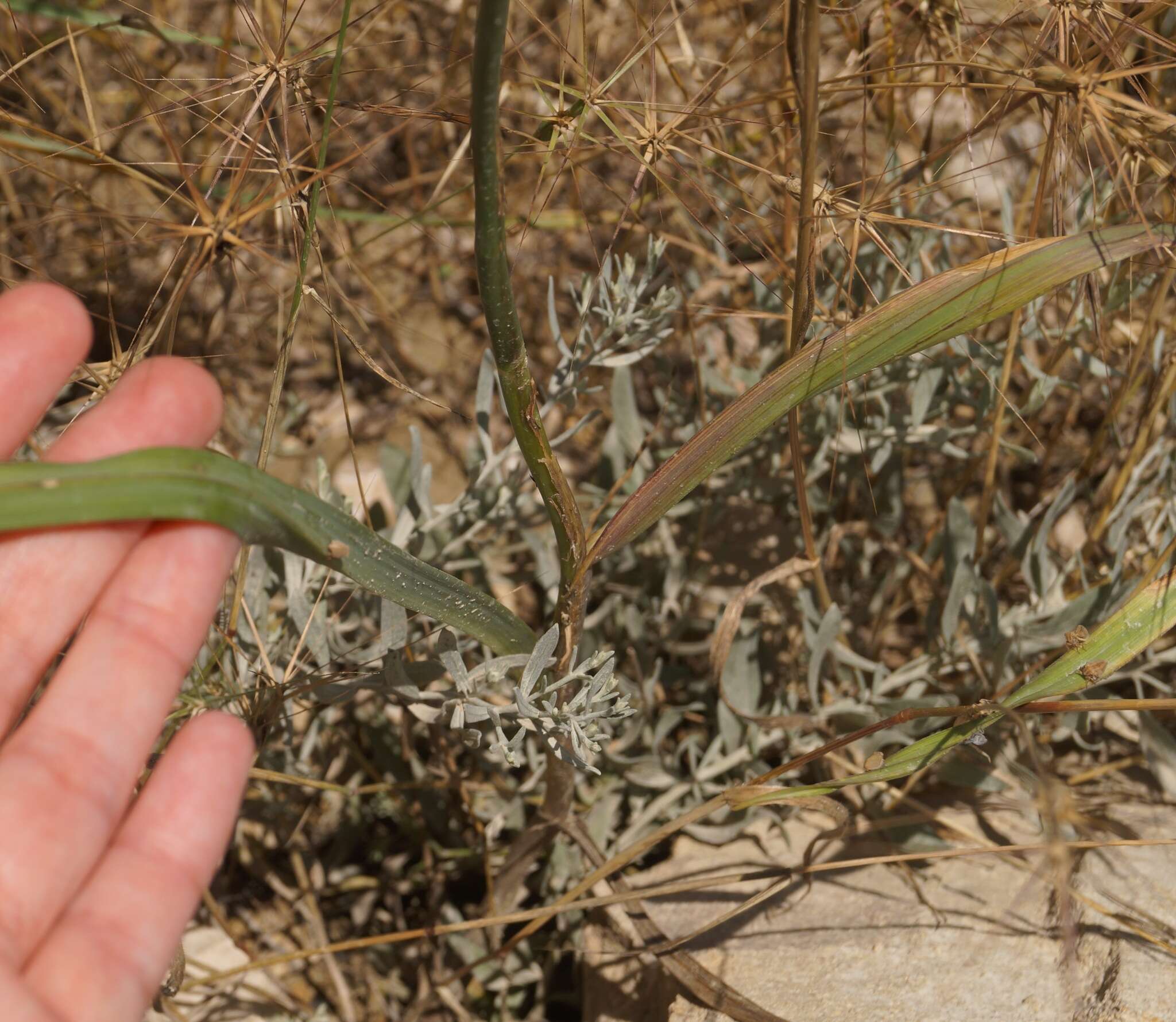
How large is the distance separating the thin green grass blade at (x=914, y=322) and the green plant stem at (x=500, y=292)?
0.06m

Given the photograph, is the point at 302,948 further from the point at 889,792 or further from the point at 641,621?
the point at 889,792

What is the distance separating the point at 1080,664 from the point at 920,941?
522mm

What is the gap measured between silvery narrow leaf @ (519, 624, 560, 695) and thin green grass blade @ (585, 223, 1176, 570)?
4.3 inches

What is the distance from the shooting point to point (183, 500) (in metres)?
0.91

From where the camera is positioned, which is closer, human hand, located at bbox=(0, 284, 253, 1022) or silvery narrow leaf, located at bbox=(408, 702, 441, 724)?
human hand, located at bbox=(0, 284, 253, 1022)

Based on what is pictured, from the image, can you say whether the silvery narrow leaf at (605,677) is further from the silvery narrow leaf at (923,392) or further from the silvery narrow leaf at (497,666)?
the silvery narrow leaf at (923,392)

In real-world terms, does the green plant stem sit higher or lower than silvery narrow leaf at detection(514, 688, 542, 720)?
higher

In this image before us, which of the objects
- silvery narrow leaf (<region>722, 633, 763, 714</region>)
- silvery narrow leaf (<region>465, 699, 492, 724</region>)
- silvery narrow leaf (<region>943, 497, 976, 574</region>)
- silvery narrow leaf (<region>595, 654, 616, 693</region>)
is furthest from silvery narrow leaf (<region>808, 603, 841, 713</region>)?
silvery narrow leaf (<region>465, 699, 492, 724</region>)

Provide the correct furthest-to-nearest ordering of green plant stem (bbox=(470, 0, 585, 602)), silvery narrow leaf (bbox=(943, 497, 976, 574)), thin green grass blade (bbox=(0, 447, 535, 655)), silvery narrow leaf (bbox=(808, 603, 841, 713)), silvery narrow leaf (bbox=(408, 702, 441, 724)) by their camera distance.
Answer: silvery narrow leaf (bbox=(943, 497, 976, 574)) → silvery narrow leaf (bbox=(808, 603, 841, 713)) → silvery narrow leaf (bbox=(408, 702, 441, 724)) → thin green grass blade (bbox=(0, 447, 535, 655)) → green plant stem (bbox=(470, 0, 585, 602))

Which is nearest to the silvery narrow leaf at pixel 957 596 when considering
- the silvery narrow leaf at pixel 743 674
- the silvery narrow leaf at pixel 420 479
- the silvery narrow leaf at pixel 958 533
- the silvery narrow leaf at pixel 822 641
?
the silvery narrow leaf at pixel 958 533

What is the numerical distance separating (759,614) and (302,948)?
3.10 ft

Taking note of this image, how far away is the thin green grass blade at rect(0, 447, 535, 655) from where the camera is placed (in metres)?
0.90

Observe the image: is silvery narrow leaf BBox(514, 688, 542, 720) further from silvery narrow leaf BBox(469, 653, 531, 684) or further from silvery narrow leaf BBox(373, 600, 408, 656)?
silvery narrow leaf BBox(373, 600, 408, 656)

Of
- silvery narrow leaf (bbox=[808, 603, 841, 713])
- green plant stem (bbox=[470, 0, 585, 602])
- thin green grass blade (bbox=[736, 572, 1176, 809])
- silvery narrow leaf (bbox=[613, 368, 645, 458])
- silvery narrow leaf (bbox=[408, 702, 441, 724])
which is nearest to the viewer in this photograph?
green plant stem (bbox=[470, 0, 585, 602])
